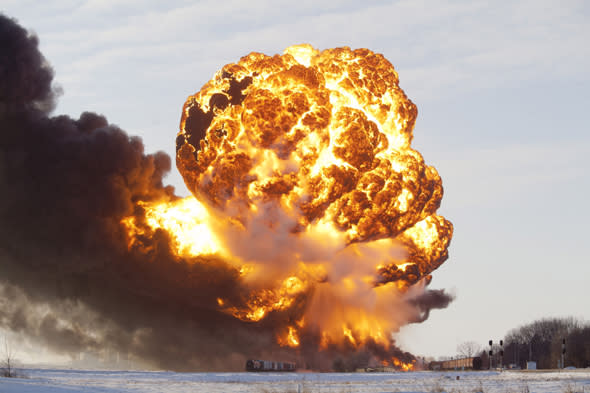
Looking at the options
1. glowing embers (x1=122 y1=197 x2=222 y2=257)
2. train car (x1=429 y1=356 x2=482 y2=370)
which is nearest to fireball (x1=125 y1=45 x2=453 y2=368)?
glowing embers (x1=122 y1=197 x2=222 y2=257)

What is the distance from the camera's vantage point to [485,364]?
16412 centimetres

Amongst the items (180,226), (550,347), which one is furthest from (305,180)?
(550,347)

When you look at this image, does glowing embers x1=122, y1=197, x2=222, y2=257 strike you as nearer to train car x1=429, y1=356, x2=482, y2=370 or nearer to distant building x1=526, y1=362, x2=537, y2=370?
train car x1=429, y1=356, x2=482, y2=370

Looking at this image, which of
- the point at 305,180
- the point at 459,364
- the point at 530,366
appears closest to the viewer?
the point at 305,180

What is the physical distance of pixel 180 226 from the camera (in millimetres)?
95688

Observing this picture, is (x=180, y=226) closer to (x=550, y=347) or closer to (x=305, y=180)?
(x=305, y=180)

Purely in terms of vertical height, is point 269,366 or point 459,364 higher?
point 459,364

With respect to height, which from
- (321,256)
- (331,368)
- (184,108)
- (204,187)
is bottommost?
(331,368)

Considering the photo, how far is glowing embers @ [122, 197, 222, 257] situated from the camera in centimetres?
9512

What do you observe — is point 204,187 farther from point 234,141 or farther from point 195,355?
point 195,355

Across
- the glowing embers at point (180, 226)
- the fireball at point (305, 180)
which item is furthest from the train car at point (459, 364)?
the glowing embers at point (180, 226)

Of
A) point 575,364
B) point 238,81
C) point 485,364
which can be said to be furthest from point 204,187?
point 485,364

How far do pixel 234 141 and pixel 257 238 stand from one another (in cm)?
1051

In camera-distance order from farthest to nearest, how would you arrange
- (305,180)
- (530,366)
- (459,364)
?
(459,364) → (530,366) → (305,180)
